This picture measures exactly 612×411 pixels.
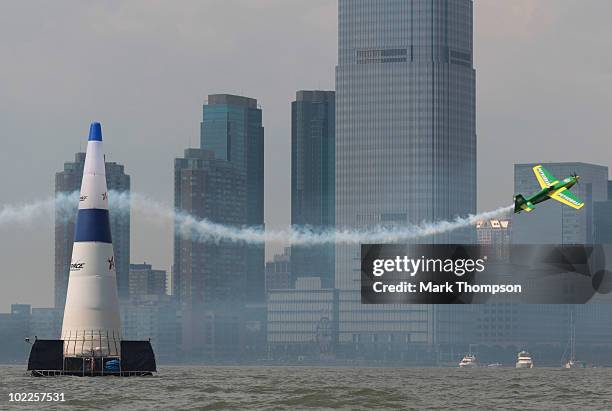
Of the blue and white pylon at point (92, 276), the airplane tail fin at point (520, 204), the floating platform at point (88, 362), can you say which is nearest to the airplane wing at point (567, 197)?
the airplane tail fin at point (520, 204)

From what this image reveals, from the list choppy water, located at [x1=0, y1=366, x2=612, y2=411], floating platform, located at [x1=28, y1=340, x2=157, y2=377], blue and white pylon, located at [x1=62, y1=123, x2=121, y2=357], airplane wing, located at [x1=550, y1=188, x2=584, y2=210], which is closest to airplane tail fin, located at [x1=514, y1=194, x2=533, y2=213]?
airplane wing, located at [x1=550, y1=188, x2=584, y2=210]

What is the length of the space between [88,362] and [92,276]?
6845 mm

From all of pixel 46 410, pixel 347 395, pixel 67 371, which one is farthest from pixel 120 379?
pixel 46 410

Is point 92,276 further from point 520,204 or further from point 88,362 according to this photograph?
point 520,204

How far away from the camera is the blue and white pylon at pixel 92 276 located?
126625mm

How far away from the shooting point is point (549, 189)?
5236 inches

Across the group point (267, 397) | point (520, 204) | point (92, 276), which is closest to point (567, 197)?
point (520, 204)

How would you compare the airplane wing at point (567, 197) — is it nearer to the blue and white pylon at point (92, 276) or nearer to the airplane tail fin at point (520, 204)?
the airplane tail fin at point (520, 204)

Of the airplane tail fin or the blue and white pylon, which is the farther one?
the blue and white pylon

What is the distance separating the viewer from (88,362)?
420 ft

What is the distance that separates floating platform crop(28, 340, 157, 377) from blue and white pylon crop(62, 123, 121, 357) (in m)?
0.90

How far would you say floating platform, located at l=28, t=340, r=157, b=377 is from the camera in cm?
12875

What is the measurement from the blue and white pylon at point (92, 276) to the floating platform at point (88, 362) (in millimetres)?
899

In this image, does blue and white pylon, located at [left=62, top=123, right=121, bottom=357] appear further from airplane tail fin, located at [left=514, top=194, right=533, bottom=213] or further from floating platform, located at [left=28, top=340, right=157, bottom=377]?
airplane tail fin, located at [left=514, top=194, right=533, bottom=213]
